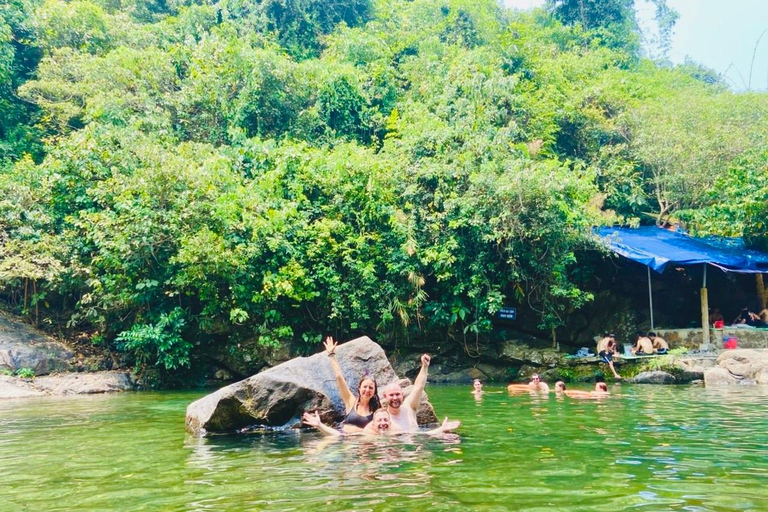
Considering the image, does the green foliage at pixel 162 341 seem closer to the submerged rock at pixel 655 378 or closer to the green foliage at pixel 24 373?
the green foliage at pixel 24 373

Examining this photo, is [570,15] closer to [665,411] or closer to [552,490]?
[665,411]

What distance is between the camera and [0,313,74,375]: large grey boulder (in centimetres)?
1430

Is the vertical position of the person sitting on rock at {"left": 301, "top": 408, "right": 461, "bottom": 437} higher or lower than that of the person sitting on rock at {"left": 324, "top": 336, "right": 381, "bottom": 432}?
lower

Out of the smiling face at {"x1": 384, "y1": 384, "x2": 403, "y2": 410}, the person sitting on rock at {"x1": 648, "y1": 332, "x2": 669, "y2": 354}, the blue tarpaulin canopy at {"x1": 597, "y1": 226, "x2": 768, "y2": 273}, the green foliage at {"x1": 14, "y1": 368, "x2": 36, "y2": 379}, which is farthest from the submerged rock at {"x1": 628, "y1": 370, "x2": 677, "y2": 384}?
the green foliage at {"x1": 14, "y1": 368, "x2": 36, "y2": 379}

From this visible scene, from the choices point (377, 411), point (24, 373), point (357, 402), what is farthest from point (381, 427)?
point (24, 373)

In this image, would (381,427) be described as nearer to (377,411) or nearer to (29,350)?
(377,411)

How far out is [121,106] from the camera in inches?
787

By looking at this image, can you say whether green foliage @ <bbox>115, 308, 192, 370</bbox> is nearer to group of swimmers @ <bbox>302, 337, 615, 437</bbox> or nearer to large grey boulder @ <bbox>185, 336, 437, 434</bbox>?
large grey boulder @ <bbox>185, 336, 437, 434</bbox>

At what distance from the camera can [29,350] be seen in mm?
14727

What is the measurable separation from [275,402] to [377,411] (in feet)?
4.90

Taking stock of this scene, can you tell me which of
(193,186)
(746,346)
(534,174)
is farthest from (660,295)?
(193,186)

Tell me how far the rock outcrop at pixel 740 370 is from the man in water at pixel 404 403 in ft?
28.5

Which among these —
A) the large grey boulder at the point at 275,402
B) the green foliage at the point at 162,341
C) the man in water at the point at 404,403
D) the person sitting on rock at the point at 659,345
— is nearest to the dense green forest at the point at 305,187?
the green foliage at the point at 162,341

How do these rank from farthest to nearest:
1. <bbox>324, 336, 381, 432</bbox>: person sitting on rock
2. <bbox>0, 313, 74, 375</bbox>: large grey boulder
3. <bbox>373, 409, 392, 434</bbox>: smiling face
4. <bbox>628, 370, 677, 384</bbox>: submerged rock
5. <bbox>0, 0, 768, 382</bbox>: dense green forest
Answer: <bbox>0, 0, 768, 382</bbox>: dense green forest → <bbox>0, 313, 74, 375</bbox>: large grey boulder → <bbox>628, 370, 677, 384</bbox>: submerged rock → <bbox>324, 336, 381, 432</bbox>: person sitting on rock → <bbox>373, 409, 392, 434</bbox>: smiling face
